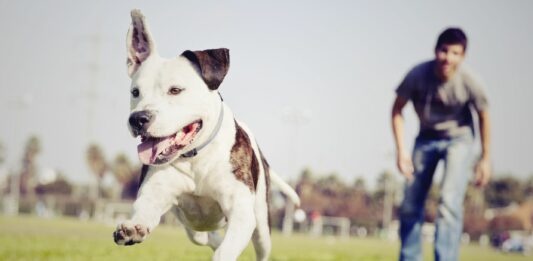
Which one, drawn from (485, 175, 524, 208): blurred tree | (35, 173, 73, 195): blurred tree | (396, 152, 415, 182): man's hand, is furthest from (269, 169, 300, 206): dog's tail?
(485, 175, 524, 208): blurred tree

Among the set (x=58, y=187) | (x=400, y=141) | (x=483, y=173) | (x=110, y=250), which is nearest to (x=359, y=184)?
(x=58, y=187)

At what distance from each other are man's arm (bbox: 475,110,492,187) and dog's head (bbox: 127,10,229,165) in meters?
3.39

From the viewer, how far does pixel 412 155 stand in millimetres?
7305

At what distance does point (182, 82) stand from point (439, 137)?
361 cm

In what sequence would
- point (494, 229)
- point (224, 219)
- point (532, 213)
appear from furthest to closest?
point (532, 213) → point (494, 229) → point (224, 219)

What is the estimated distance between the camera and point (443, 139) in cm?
704

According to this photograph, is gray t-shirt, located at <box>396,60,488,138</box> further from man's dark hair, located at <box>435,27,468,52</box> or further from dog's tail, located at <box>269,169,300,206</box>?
dog's tail, located at <box>269,169,300,206</box>

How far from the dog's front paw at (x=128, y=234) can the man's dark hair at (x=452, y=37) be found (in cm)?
384

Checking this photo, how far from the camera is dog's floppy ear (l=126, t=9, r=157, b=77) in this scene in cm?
470

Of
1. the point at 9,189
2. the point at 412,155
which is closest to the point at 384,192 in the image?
the point at 9,189

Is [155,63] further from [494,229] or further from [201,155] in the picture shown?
[494,229]

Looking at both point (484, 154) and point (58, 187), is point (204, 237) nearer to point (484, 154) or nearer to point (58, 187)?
point (484, 154)

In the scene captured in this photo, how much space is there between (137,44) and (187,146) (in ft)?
2.83

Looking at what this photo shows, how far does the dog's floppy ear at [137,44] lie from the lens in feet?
15.4
